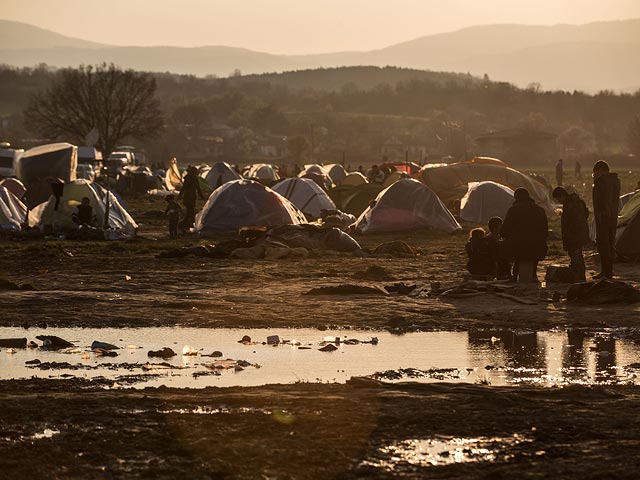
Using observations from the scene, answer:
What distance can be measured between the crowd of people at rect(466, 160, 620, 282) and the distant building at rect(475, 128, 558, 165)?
5517 inches

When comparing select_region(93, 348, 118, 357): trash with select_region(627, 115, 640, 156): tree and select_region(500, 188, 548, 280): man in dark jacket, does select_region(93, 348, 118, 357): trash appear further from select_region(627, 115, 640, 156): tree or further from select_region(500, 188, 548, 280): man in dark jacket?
select_region(627, 115, 640, 156): tree

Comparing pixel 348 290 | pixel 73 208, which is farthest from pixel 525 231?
pixel 73 208

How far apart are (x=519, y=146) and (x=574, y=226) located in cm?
14361

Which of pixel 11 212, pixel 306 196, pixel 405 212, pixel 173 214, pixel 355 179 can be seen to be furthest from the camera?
pixel 355 179

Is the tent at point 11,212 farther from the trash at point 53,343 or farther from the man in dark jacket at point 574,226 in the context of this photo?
the trash at point 53,343

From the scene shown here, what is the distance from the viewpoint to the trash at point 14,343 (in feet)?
45.1

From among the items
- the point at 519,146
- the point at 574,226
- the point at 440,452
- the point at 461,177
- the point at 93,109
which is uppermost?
the point at 93,109

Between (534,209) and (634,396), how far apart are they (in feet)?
29.3

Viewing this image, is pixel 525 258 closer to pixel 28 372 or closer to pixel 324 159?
pixel 28 372

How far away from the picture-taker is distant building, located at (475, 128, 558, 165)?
15962cm

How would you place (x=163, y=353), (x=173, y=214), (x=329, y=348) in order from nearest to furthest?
(x=163, y=353)
(x=329, y=348)
(x=173, y=214)

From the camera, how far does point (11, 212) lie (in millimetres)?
32906

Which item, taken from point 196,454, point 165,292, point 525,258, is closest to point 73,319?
point 165,292

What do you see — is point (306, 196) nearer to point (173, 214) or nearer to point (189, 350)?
point (173, 214)
